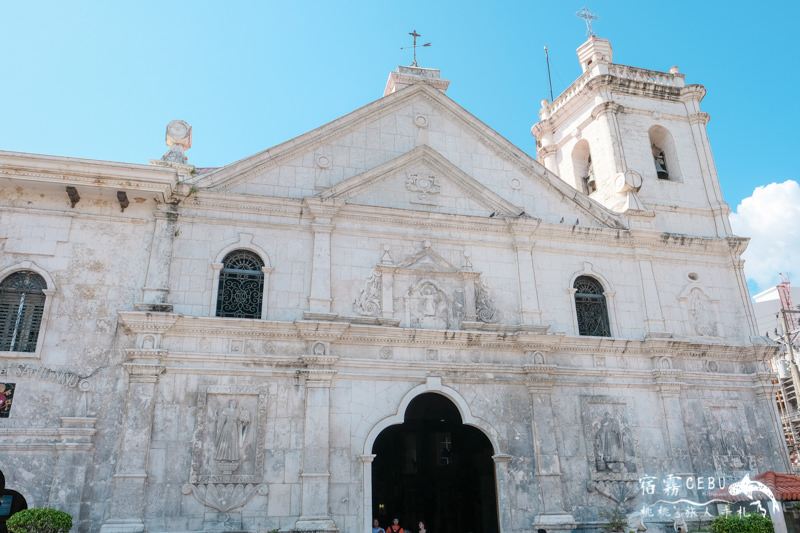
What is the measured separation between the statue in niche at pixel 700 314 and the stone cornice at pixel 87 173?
1426cm

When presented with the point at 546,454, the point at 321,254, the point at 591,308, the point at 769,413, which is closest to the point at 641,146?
the point at 591,308

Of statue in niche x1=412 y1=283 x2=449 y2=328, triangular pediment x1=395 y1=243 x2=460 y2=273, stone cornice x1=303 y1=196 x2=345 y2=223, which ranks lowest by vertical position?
statue in niche x1=412 y1=283 x2=449 y2=328

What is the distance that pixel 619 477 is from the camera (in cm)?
1534

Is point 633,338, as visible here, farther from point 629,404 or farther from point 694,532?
point 694,532

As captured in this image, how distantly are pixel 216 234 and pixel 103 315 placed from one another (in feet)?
10.1

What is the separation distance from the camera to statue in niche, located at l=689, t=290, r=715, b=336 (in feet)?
58.4

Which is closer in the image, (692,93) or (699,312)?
(699,312)

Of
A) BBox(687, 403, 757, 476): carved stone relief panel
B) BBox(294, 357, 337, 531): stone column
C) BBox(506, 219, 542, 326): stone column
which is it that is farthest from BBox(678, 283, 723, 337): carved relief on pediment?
BBox(294, 357, 337, 531): stone column

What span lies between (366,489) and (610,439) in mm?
6264

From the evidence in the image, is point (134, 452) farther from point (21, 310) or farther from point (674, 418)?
point (674, 418)

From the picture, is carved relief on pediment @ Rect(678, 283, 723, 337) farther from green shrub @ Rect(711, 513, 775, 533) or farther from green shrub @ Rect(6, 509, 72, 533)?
green shrub @ Rect(6, 509, 72, 533)

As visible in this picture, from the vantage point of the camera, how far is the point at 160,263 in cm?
1449

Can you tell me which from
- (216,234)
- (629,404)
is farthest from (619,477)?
(216,234)

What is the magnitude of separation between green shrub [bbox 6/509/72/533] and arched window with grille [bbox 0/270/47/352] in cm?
346
